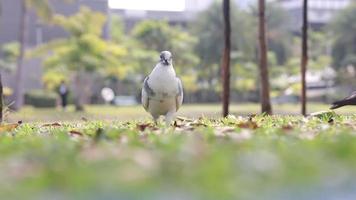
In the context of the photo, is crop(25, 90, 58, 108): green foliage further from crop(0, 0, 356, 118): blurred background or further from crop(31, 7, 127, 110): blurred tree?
crop(31, 7, 127, 110): blurred tree

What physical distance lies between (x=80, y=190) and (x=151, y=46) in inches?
1965

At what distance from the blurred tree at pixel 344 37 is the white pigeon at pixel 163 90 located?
42807 mm

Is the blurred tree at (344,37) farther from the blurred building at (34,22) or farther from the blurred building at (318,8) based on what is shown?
the blurred building at (318,8)

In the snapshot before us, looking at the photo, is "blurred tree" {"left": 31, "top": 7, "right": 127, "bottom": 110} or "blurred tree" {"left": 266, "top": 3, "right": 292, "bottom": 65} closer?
"blurred tree" {"left": 31, "top": 7, "right": 127, "bottom": 110}

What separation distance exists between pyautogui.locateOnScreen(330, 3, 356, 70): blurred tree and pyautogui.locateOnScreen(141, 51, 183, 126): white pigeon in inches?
1685

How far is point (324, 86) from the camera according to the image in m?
57.6

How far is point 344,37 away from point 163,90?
44913 mm

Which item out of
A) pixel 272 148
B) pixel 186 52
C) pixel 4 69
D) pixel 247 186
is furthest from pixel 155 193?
pixel 186 52

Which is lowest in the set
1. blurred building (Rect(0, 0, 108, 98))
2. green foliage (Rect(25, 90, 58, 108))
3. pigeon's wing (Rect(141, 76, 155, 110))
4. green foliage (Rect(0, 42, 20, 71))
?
green foliage (Rect(25, 90, 58, 108))

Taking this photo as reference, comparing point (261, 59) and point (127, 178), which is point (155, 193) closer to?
point (127, 178)

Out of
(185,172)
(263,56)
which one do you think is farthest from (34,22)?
(185,172)

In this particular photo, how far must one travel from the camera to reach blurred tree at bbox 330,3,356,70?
4962cm

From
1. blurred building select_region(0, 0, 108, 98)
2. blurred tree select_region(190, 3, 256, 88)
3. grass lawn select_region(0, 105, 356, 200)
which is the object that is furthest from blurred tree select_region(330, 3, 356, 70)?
grass lawn select_region(0, 105, 356, 200)

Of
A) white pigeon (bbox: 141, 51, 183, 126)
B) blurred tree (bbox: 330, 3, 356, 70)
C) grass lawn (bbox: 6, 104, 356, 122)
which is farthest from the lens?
blurred tree (bbox: 330, 3, 356, 70)
